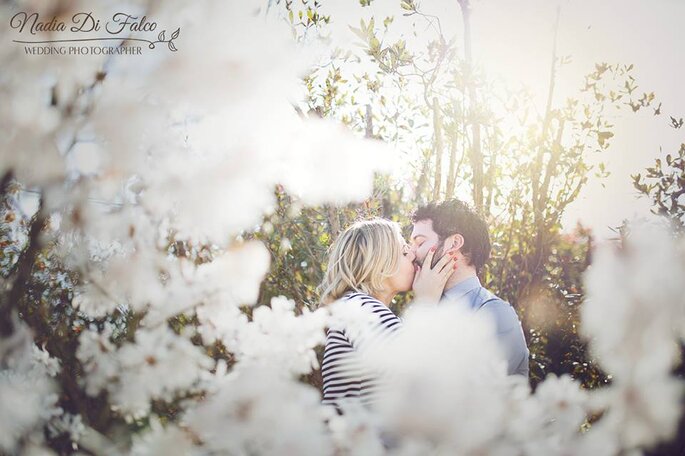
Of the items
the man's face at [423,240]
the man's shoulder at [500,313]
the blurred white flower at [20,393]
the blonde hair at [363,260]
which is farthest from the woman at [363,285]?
the blurred white flower at [20,393]

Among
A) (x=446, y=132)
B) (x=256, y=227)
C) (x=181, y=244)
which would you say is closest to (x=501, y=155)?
(x=446, y=132)

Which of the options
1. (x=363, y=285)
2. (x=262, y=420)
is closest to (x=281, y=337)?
(x=262, y=420)

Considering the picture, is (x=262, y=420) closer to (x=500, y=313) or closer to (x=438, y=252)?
(x=500, y=313)

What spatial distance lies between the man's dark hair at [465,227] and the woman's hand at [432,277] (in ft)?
0.33

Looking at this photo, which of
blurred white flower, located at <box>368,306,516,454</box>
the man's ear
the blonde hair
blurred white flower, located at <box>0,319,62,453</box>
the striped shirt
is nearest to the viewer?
blurred white flower, located at <box>368,306,516,454</box>

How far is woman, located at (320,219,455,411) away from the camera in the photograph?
1.76m

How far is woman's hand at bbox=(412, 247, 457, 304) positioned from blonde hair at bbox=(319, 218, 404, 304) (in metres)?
0.31

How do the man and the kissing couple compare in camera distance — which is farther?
the man

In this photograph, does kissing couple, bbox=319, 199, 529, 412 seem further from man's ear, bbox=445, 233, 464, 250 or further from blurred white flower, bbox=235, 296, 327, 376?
blurred white flower, bbox=235, 296, 327, 376

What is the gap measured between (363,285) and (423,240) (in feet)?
2.37

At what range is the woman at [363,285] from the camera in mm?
1763

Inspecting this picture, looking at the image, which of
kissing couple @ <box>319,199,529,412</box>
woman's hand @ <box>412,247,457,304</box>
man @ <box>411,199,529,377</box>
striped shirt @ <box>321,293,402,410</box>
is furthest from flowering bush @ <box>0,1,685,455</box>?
man @ <box>411,199,529,377</box>

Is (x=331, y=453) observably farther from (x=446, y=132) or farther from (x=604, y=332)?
(x=446, y=132)

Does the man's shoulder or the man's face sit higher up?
the man's face
